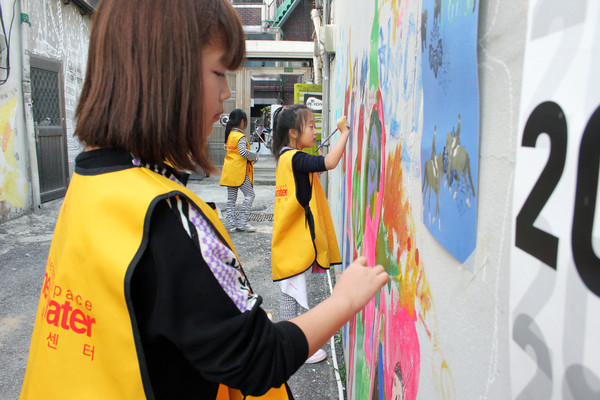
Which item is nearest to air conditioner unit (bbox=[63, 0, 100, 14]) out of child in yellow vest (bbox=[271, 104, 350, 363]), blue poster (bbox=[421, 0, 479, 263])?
child in yellow vest (bbox=[271, 104, 350, 363])

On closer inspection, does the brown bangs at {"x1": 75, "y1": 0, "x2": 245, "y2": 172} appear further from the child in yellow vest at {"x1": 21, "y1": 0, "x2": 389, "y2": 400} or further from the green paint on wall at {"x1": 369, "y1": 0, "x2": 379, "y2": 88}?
the green paint on wall at {"x1": 369, "y1": 0, "x2": 379, "y2": 88}

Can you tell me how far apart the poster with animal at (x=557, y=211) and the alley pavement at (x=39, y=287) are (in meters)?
2.44

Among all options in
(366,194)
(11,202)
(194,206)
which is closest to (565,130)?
(194,206)

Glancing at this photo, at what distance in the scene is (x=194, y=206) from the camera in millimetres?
889

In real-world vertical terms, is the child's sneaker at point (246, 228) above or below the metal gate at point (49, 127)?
below

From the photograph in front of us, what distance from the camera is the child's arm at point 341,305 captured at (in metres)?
0.96

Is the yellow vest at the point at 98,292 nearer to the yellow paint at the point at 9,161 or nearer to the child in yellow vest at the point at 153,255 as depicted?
the child in yellow vest at the point at 153,255

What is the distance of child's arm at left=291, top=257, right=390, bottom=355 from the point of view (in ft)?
3.16

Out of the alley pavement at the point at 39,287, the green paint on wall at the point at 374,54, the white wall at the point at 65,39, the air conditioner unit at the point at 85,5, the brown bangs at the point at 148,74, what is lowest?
the alley pavement at the point at 39,287

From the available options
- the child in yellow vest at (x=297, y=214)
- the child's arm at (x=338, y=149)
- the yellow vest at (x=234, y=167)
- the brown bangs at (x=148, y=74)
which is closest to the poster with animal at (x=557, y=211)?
the brown bangs at (x=148, y=74)

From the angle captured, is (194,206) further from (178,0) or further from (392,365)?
(392,365)

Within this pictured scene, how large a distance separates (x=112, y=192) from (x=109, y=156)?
11 centimetres

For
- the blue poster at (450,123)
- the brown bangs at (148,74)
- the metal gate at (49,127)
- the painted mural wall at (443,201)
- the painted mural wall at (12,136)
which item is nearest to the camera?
the painted mural wall at (443,201)

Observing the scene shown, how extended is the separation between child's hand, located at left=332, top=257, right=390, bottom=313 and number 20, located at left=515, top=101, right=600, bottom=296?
48 centimetres
